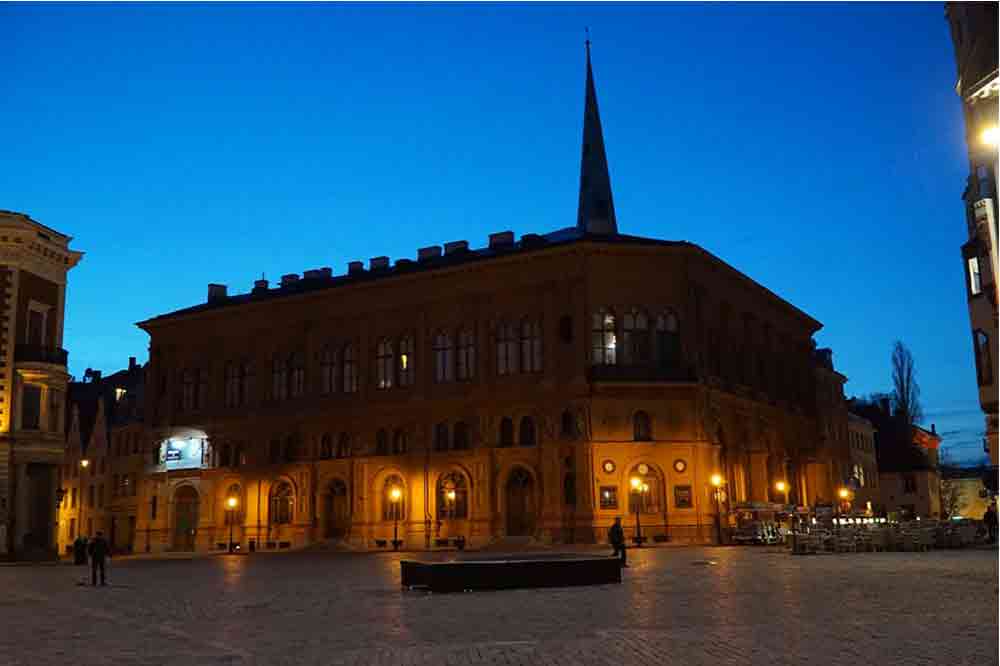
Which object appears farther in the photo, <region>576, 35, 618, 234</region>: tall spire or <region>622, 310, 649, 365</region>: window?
<region>576, 35, 618, 234</region>: tall spire

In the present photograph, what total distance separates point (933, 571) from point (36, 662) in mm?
19964

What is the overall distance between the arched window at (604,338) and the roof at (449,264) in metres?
3.84

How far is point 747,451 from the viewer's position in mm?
56562

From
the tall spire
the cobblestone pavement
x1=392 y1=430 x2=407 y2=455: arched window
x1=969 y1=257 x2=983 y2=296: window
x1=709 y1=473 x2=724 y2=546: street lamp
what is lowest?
the cobblestone pavement

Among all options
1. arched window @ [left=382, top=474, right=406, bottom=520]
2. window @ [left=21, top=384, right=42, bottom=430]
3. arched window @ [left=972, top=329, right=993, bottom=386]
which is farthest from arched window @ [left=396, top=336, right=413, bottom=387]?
arched window @ [left=972, top=329, right=993, bottom=386]

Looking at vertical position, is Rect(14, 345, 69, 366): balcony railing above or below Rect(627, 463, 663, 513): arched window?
above

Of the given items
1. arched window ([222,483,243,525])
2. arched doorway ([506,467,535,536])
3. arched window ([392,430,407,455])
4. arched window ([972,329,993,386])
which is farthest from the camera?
arched window ([222,483,243,525])

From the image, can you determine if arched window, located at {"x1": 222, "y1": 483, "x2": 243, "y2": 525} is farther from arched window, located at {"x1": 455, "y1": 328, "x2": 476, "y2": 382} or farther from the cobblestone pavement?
the cobblestone pavement

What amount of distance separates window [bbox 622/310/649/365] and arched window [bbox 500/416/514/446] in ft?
22.2

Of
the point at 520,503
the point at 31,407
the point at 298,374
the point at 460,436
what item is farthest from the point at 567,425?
the point at 31,407

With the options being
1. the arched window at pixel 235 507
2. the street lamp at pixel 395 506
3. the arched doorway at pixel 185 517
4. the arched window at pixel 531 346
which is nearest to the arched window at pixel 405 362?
the street lamp at pixel 395 506

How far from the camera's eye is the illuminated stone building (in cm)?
5062

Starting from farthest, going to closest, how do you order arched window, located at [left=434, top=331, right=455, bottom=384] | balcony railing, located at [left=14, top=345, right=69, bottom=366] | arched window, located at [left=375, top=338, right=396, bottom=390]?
arched window, located at [left=375, top=338, right=396, bottom=390] < arched window, located at [left=434, top=331, right=455, bottom=384] < balcony railing, located at [left=14, top=345, right=69, bottom=366]

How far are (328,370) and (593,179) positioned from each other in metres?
20.9
